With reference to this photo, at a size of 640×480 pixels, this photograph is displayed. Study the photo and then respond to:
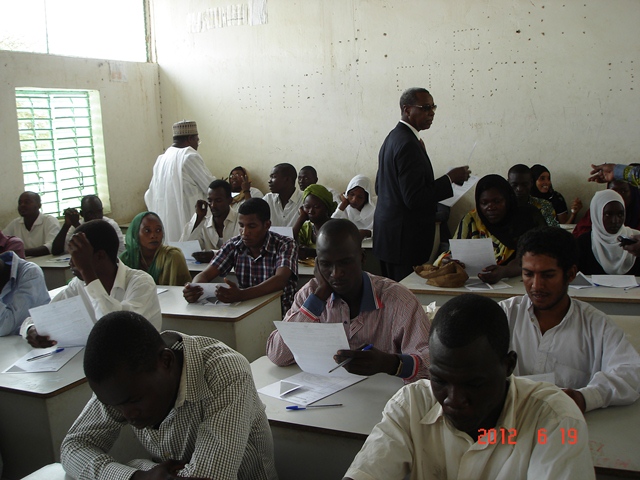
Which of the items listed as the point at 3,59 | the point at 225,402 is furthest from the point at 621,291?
the point at 3,59

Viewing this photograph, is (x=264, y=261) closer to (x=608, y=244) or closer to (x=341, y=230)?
(x=341, y=230)

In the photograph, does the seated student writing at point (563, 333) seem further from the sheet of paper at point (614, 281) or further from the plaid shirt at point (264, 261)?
the plaid shirt at point (264, 261)

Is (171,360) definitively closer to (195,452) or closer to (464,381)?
(195,452)

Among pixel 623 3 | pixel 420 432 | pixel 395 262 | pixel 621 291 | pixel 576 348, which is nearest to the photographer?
pixel 420 432

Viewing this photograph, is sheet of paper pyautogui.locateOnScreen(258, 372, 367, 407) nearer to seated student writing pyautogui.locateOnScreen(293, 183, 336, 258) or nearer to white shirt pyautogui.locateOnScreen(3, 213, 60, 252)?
seated student writing pyautogui.locateOnScreen(293, 183, 336, 258)

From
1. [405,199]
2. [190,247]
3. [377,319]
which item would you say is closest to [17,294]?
[190,247]

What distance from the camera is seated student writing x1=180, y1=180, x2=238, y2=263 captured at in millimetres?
4914

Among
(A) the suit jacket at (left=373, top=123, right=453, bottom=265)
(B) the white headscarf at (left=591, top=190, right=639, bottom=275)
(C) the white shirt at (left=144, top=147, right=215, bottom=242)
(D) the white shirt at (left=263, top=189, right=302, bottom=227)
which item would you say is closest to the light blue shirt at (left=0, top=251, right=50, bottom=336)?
(A) the suit jacket at (left=373, top=123, right=453, bottom=265)

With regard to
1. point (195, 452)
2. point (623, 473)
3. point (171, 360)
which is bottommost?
point (623, 473)

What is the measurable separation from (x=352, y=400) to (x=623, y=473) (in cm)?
81

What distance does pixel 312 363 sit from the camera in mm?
2131

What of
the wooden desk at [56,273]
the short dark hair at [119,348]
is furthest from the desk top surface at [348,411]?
the wooden desk at [56,273]

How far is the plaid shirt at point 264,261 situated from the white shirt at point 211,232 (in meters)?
1.18

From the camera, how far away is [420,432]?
1.39 m
